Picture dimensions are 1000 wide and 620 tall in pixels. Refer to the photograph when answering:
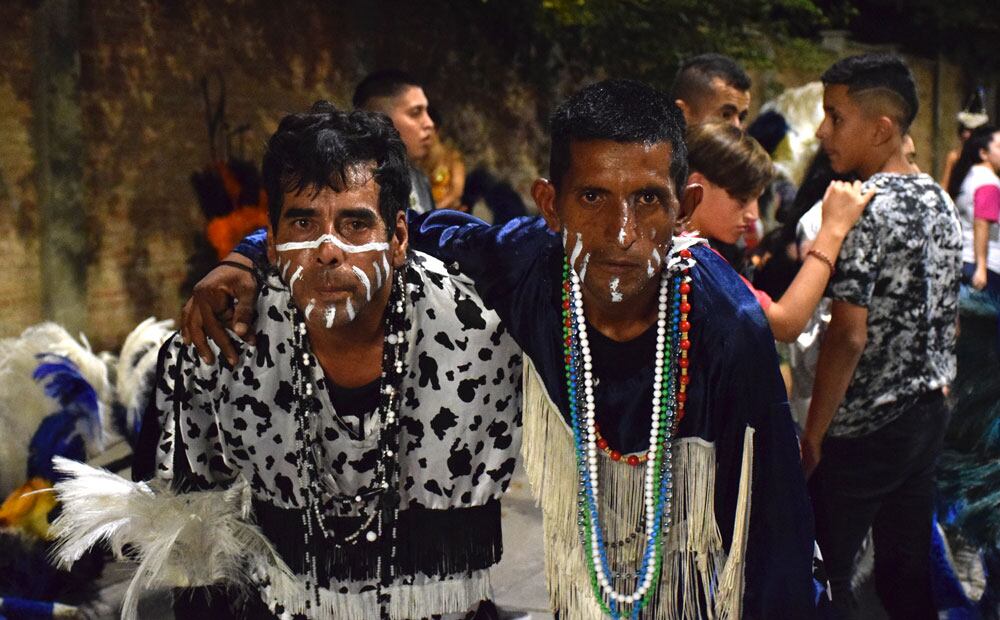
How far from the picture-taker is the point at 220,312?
2.34 meters

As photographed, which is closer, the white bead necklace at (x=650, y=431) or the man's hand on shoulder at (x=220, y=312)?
the white bead necklace at (x=650, y=431)

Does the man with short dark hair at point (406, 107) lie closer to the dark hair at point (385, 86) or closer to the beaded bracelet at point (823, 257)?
the dark hair at point (385, 86)

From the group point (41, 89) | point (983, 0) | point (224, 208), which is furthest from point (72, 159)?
point (983, 0)

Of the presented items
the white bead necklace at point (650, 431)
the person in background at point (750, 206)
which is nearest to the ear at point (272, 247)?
the white bead necklace at point (650, 431)

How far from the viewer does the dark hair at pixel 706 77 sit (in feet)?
13.6

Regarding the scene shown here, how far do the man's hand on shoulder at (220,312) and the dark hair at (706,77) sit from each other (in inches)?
88.4

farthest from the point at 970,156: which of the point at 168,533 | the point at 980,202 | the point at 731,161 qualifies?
the point at 168,533

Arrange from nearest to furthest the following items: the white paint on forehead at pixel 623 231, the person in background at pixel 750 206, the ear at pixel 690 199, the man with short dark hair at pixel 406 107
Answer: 1. the white paint on forehead at pixel 623 231
2. the ear at pixel 690 199
3. the person in background at pixel 750 206
4. the man with short dark hair at pixel 406 107

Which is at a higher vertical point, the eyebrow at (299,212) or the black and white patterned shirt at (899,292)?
the eyebrow at (299,212)

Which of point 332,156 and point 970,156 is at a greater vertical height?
point 970,156

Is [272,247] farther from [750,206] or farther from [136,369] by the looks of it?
[136,369]

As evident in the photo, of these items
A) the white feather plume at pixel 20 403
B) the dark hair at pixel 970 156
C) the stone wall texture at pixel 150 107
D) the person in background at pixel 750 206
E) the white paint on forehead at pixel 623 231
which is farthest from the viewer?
the dark hair at pixel 970 156

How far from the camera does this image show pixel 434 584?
7.99ft

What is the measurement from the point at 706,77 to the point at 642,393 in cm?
232
